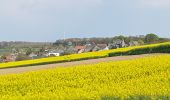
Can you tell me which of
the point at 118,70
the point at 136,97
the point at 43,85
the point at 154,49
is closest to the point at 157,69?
the point at 118,70

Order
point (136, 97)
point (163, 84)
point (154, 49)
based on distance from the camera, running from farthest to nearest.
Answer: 1. point (154, 49)
2. point (163, 84)
3. point (136, 97)

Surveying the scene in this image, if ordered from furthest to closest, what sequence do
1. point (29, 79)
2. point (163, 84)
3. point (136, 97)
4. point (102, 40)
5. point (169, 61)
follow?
point (102, 40), point (169, 61), point (29, 79), point (163, 84), point (136, 97)

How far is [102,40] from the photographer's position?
345 feet

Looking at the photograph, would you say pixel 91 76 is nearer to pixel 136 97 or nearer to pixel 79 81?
pixel 79 81

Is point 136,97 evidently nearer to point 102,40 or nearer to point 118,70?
point 118,70

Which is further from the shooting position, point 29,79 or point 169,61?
point 169,61

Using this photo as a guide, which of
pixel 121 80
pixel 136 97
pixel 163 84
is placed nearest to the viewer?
pixel 136 97

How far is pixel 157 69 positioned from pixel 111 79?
190 cm

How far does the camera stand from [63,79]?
17.6 meters

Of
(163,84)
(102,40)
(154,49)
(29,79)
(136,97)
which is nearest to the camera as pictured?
(136,97)

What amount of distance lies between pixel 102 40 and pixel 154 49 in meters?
70.6

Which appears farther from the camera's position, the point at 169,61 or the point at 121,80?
the point at 169,61

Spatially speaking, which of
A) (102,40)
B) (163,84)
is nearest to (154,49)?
(163,84)

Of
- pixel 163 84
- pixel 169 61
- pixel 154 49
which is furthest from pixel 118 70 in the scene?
pixel 154 49
